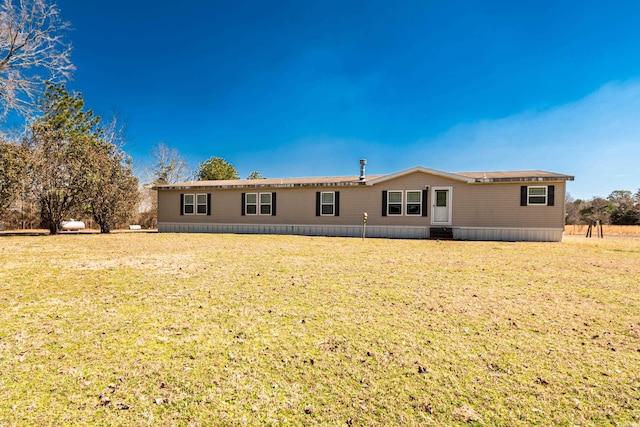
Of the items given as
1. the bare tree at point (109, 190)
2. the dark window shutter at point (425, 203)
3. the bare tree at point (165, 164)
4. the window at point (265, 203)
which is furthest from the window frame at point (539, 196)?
the bare tree at point (165, 164)

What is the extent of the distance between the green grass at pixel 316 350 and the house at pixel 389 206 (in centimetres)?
882

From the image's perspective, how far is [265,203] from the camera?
1738 centimetres

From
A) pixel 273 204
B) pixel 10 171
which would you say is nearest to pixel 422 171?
pixel 273 204

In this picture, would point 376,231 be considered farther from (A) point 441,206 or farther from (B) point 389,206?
(A) point 441,206

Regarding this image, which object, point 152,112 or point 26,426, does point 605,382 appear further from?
point 152,112

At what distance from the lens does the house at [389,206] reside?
13.5m

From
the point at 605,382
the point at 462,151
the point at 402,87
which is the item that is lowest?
the point at 605,382

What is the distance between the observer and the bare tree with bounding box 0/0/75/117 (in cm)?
1286

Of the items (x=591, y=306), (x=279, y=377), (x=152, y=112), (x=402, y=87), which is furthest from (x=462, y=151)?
(x=152, y=112)

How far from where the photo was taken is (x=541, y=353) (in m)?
2.80

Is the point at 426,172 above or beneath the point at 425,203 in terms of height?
above

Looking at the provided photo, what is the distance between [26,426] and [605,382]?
13.5 ft

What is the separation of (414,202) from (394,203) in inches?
39.0

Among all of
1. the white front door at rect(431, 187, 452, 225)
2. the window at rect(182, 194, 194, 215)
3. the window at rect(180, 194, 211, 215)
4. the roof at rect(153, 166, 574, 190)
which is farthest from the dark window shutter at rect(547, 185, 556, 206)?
the window at rect(182, 194, 194, 215)
